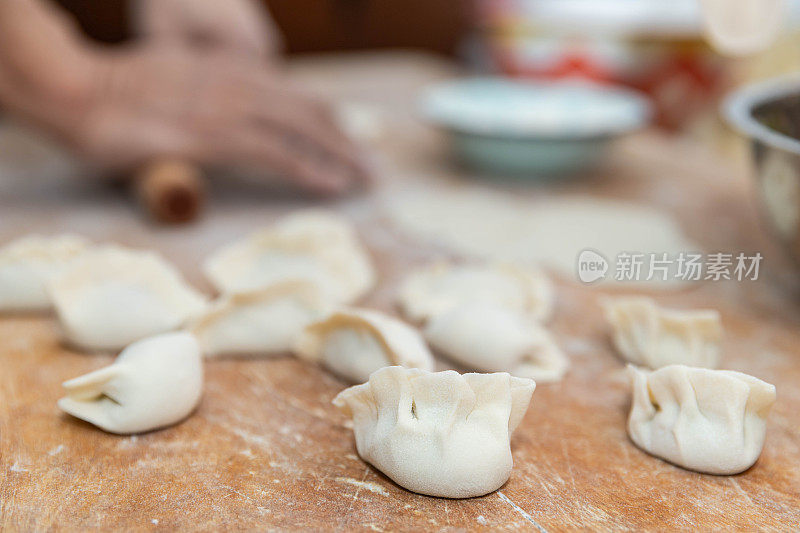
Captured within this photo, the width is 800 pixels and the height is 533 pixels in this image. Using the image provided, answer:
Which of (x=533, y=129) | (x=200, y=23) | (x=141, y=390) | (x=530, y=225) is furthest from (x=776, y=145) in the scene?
(x=200, y=23)

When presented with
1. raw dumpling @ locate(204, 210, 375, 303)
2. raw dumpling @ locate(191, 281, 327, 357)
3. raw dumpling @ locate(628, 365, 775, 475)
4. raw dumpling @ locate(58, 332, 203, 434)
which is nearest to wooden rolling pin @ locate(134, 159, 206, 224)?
raw dumpling @ locate(204, 210, 375, 303)

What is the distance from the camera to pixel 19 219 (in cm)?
169

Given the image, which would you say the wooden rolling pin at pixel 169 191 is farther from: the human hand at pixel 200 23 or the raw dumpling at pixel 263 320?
the raw dumpling at pixel 263 320

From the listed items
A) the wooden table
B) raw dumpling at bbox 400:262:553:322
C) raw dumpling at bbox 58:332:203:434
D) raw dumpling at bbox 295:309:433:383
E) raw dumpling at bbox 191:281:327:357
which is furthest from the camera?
raw dumpling at bbox 400:262:553:322

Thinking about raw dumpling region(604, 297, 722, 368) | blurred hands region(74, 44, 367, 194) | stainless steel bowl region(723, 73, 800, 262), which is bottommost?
raw dumpling region(604, 297, 722, 368)

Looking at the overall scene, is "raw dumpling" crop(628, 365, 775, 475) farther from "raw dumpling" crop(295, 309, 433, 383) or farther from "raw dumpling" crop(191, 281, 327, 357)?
"raw dumpling" crop(191, 281, 327, 357)

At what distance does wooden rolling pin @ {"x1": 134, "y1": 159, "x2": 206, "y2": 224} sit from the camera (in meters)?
1.65

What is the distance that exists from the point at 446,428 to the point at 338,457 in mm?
158

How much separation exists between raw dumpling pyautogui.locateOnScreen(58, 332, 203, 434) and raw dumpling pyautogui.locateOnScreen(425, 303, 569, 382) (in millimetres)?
375

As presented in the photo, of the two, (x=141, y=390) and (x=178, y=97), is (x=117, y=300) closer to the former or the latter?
(x=141, y=390)

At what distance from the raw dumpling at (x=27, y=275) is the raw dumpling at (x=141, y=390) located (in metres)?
0.32

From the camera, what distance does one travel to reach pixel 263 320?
1.17 m

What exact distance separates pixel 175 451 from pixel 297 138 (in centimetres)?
106

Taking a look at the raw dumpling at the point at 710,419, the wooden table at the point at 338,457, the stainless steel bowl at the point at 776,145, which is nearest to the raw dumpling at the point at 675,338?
the wooden table at the point at 338,457
